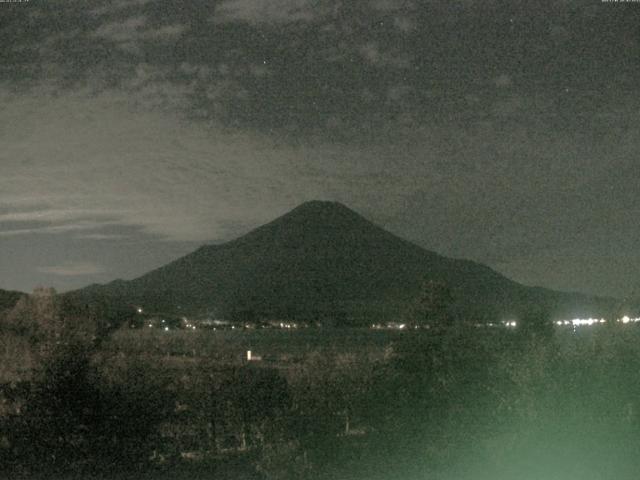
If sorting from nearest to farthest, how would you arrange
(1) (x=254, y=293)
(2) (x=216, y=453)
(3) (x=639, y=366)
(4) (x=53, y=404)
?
(3) (x=639, y=366) < (4) (x=53, y=404) < (2) (x=216, y=453) < (1) (x=254, y=293)

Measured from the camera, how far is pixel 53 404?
15.7 meters

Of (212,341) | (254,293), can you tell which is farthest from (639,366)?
(254,293)

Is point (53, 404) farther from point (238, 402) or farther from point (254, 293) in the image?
point (254, 293)

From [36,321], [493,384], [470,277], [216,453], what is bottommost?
[216,453]

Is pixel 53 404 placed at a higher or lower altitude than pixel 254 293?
lower

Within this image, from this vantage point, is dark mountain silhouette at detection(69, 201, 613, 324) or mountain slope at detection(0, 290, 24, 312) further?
dark mountain silhouette at detection(69, 201, 613, 324)

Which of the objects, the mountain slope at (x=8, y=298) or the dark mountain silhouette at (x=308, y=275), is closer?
the mountain slope at (x=8, y=298)

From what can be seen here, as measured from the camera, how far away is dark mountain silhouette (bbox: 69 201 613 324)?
312 feet

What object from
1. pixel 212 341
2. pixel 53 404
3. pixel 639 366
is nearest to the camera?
pixel 639 366

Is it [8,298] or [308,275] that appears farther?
[308,275]

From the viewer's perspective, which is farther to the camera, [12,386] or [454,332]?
[454,332]

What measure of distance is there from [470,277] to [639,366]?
8377 cm

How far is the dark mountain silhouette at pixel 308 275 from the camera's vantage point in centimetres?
9512

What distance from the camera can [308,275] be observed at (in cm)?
12756
